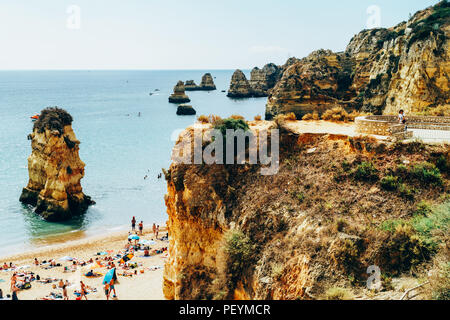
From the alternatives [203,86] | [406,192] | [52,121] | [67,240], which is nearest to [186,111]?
[52,121]

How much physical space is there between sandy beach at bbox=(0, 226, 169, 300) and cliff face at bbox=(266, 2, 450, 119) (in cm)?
2131

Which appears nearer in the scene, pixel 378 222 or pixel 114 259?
pixel 378 222

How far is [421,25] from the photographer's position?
33.0 m

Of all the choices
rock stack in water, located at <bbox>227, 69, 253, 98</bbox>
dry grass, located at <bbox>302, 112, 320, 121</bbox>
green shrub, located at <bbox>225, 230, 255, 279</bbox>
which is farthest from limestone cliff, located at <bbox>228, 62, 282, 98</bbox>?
green shrub, located at <bbox>225, 230, 255, 279</bbox>

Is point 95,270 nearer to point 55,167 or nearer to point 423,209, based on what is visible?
point 55,167

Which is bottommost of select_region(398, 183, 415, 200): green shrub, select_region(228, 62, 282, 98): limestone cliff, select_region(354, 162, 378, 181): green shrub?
select_region(398, 183, 415, 200): green shrub

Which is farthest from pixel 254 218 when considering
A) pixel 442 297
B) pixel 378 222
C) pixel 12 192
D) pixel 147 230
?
pixel 12 192

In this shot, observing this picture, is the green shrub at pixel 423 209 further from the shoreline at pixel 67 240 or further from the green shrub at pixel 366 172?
the shoreline at pixel 67 240

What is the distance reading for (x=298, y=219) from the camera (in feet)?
50.3

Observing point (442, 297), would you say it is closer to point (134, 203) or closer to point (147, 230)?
point (147, 230)

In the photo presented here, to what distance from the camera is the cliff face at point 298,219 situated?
12.9m

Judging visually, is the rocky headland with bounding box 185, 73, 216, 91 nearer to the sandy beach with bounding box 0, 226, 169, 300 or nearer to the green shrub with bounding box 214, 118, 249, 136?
the sandy beach with bounding box 0, 226, 169, 300

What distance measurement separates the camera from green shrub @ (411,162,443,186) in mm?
15203
